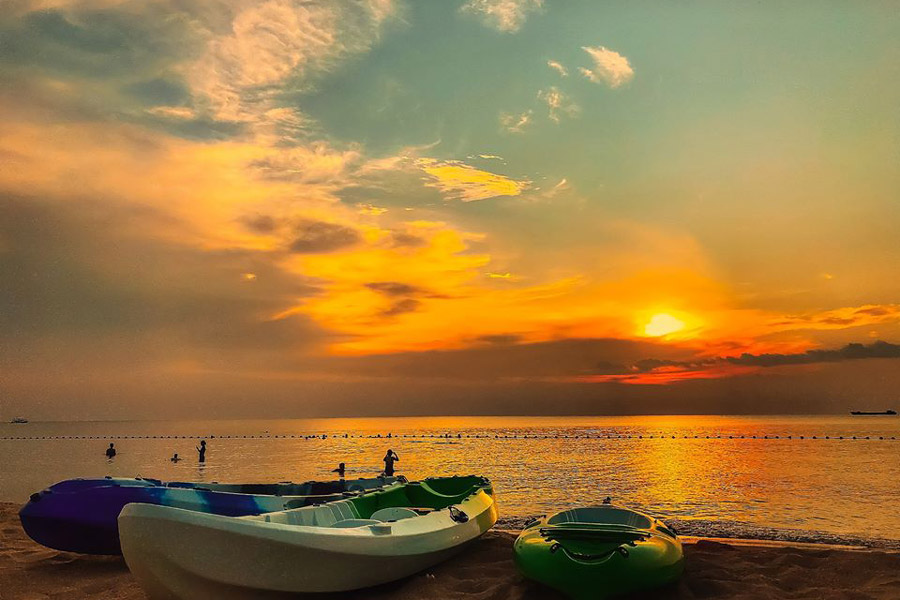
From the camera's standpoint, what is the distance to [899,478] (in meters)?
40.0

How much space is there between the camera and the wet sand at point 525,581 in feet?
33.0

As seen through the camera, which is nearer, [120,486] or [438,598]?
[438,598]

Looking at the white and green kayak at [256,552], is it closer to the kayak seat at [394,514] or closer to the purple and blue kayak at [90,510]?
the kayak seat at [394,514]

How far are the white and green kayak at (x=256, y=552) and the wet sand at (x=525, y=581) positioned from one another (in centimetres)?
57

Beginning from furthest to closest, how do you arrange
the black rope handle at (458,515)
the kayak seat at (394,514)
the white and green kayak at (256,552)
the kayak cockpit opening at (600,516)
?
the black rope handle at (458,515), the kayak seat at (394,514), the kayak cockpit opening at (600,516), the white and green kayak at (256,552)

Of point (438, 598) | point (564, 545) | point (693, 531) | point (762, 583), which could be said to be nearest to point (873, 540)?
point (693, 531)

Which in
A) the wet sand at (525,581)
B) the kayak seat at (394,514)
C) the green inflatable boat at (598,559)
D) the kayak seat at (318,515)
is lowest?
the wet sand at (525,581)

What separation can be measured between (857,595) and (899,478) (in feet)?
125

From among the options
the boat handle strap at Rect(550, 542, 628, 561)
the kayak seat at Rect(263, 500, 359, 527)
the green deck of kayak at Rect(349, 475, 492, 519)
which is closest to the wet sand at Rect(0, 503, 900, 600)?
the boat handle strap at Rect(550, 542, 628, 561)

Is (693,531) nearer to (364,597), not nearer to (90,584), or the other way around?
(364,597)

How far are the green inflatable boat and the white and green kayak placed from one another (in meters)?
2.17

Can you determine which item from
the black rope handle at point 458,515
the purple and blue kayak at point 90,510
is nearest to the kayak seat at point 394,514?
the black rope handle at point 458,515

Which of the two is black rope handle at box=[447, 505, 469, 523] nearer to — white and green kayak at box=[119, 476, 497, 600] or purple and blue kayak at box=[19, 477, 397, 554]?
white and green kayak at box=[119, 476, 497, 600]

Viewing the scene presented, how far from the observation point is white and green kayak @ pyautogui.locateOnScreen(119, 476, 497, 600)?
26.2ft
